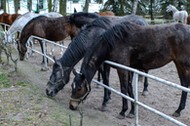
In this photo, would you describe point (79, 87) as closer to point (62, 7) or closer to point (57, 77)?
point (57, 77)

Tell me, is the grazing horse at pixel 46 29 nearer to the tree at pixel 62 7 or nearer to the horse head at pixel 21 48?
the horse head at pixel 21 48

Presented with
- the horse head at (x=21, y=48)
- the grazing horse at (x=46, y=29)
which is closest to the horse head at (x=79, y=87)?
the grazing horse at (x=46, y=29)

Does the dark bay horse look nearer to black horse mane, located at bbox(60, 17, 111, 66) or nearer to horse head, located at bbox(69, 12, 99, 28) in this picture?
black horse mane, located at bbox(60, 17, 111, 66)

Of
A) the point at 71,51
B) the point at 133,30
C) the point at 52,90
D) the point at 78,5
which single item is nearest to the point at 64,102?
the point at 52,90

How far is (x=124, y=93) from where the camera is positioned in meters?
4.55

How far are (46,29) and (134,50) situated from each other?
479cm

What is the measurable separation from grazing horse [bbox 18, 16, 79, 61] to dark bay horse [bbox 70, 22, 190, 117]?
443 centimetres

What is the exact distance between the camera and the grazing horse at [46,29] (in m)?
8.52

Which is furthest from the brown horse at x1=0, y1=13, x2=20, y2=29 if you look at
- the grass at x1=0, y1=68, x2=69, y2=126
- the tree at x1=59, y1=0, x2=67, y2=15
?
the grass at x1=0, y1=68, x2=69, y2=126

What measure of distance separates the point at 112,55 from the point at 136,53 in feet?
1.31

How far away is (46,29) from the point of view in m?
8.80

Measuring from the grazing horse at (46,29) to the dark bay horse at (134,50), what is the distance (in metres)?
4.43

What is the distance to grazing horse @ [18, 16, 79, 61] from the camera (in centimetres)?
852

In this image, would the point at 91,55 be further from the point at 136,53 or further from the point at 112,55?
the point at 136,53
